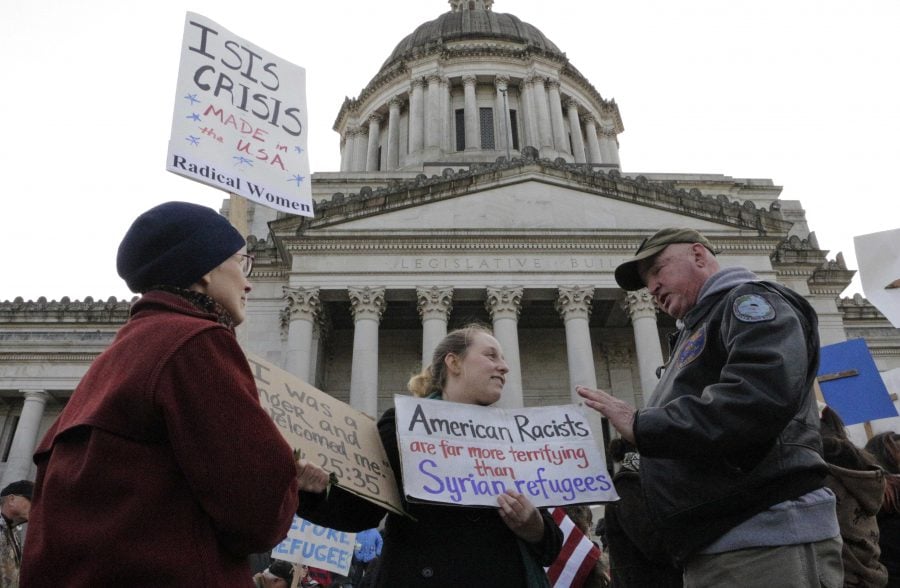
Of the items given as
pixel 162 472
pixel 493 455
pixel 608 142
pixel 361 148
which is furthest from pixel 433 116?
pixel 162 472

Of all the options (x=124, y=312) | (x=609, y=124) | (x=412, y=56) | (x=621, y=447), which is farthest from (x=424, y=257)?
(x=609, y=124)

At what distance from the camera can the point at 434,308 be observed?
69.8 feet

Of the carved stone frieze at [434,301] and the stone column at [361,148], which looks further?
the stone column at [361,148]

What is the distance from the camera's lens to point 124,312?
1074 inches

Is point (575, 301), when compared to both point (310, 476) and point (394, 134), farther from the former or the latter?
point (394, 134)

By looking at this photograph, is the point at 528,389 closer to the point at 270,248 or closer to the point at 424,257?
the point at 424,257

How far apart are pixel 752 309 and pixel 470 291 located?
61.4 ft

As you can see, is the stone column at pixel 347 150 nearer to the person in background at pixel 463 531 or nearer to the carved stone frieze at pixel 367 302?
the carved stone frieze at pixel 367 302

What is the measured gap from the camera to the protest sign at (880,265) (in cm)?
791

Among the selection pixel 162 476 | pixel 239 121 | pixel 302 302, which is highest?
pixel 302 302

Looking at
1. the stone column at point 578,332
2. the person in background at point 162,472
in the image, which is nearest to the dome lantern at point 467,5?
the stone column at point 578,332

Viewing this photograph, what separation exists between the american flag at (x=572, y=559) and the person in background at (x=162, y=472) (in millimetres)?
4236

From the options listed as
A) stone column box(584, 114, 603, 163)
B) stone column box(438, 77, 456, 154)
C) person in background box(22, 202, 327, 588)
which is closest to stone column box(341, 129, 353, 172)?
stone column box(438, 77, 456, 154)

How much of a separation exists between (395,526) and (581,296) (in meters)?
18.6
